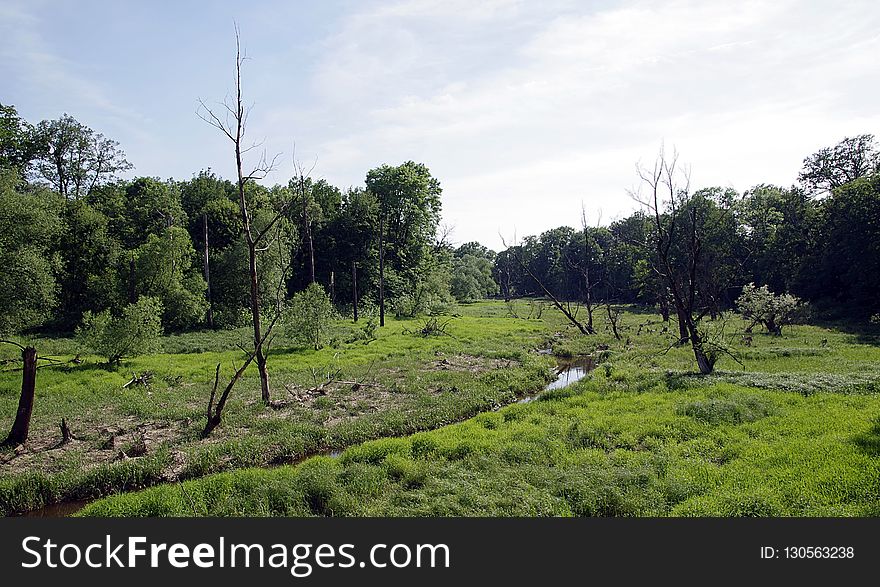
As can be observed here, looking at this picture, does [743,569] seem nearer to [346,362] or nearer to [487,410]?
[487,410]

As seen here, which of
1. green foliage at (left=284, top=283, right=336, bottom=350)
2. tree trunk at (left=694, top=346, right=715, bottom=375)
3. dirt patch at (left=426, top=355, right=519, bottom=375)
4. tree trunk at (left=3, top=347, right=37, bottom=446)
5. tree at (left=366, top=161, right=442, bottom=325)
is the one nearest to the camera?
tree trunk at (left=3, top=347, right=37, bottom=446)

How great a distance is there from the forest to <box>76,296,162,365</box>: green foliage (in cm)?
11

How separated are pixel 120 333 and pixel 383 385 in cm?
1237

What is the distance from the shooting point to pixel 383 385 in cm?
2073

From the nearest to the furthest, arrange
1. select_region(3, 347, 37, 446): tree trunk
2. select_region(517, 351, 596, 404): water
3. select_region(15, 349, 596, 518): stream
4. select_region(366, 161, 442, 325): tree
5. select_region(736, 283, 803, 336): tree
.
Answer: select_region(15, 349, 596, 518): stream, select_region(3, 347, 37, 446): tree trunk, select_region(517, 351, 596, 404): water, select_region(736, 283, 803, 336): tree, select_region(366, 161, 442, 325): tree

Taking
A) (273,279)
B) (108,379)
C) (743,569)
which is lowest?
(743,569)

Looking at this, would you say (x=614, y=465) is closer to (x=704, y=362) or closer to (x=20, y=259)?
(x=704, y=362)

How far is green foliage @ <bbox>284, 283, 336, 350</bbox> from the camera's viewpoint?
94.5 feet

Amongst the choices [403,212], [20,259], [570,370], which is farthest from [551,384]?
[403,212]

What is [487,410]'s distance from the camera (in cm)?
1822

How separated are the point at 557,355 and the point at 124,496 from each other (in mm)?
24106

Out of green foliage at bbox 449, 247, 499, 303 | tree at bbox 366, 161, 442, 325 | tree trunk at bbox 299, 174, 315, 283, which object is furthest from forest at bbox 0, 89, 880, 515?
green foliage at bbox 449, 247, 499, 303

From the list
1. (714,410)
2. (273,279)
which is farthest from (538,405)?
(273,279)

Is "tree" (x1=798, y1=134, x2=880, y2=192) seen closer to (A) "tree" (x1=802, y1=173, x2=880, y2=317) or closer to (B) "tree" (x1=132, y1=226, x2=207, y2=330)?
(A) "tree" (x1=802, y1=173, x2=880, y2=317)
